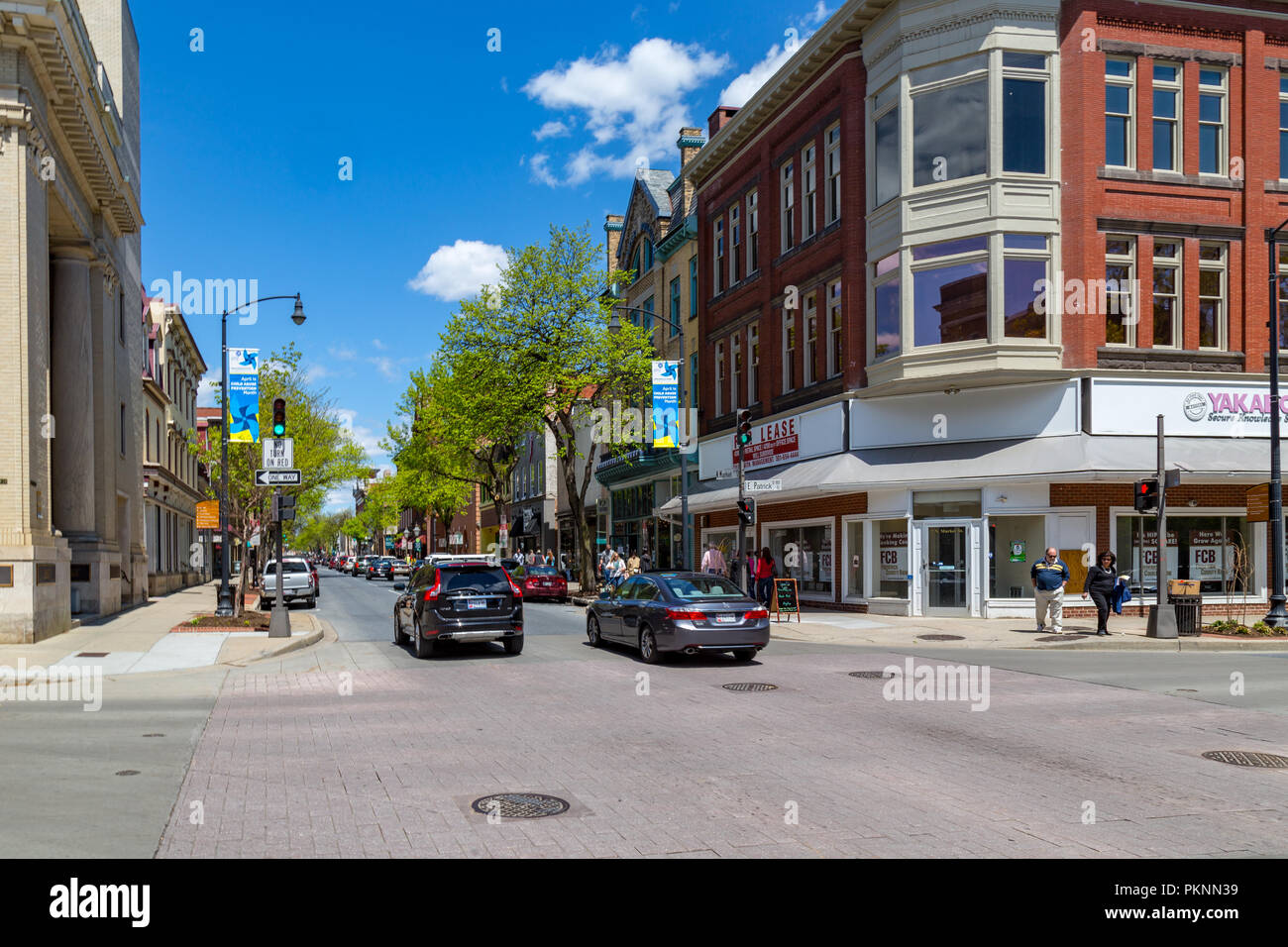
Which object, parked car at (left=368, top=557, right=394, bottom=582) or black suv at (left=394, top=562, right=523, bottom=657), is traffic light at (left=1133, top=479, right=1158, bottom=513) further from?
parked car at (left=368, top=557, right=394, bottom=582)

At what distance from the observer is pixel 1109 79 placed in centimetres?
2597

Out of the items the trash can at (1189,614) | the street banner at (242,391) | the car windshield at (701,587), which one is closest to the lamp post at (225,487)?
the street banner at (242,391)

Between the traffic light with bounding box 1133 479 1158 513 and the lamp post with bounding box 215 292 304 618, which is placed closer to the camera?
the traffic light with bounding box 1133 479 1158 513

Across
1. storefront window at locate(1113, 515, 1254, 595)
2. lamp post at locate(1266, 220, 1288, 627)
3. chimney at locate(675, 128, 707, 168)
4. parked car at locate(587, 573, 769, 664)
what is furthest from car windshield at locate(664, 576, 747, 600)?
chimney at locate(675, 128, 707, 168)

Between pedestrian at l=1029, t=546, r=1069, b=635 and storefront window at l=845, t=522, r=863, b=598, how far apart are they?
22.3 feet

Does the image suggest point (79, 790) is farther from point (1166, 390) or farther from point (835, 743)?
point (1166, 390)

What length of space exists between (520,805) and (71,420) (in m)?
22.6

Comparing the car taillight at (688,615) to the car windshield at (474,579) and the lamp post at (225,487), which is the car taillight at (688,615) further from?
the lamp post at (225,487)

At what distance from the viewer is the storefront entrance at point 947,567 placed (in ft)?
84.2

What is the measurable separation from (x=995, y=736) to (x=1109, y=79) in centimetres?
2130

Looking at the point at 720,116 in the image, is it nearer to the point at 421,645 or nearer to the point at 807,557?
the point at 807,557

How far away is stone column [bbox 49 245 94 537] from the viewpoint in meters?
25.5

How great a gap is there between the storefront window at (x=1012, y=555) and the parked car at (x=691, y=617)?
10.2 metres
